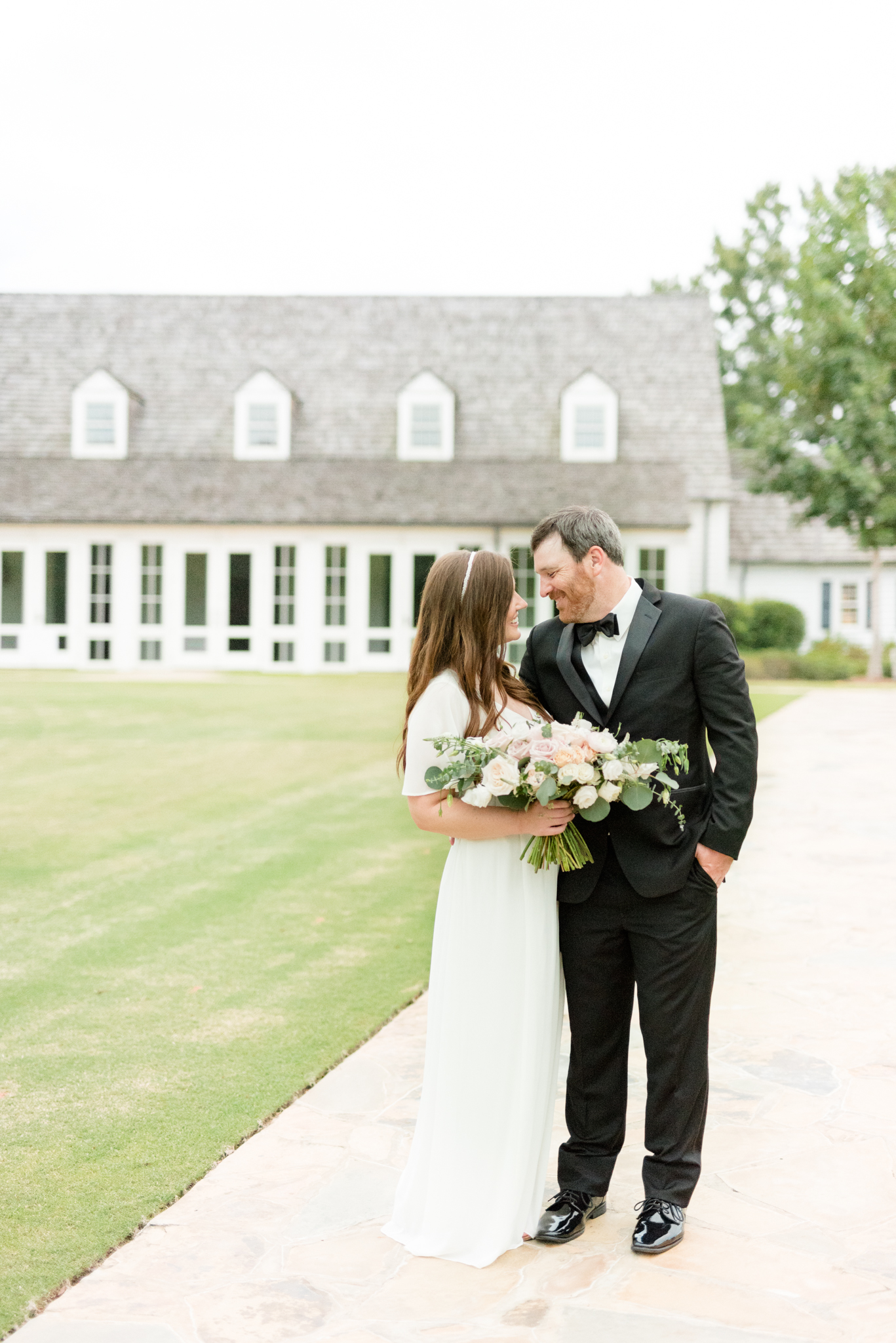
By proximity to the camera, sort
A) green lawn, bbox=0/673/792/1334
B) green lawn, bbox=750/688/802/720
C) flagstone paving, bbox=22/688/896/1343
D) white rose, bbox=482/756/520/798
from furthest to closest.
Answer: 1. green lawn, bbox=750/688/802/720
2. green lawn, bbox=0/673/792/1334
3. white rose, bbox=482/756/520/798
4. flagstone paving, bbox=22/688/896/1343

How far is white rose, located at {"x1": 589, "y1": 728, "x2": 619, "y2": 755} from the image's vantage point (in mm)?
3471

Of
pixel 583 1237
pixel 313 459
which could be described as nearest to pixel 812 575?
pixel 313 459

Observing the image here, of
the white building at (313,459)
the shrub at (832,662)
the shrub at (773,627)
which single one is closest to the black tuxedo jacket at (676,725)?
the white building at (313,459)

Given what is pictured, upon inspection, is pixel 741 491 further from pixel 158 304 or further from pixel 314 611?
pixel 158 304

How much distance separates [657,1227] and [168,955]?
3.89 m

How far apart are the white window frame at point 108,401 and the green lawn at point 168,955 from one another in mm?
17739

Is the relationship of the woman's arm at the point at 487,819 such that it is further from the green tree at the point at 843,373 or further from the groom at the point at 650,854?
the green tree at the point at 843,373

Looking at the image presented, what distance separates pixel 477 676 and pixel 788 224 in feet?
167

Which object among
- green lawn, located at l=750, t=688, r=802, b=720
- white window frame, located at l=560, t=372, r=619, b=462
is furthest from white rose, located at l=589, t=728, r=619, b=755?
white window frame, located at l=560, t=372, r=619, b=462

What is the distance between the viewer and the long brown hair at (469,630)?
3686 millimetres

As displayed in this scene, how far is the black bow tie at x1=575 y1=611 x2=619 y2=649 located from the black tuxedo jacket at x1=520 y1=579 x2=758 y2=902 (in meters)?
0.06

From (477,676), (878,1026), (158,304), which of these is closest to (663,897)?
(477,676)

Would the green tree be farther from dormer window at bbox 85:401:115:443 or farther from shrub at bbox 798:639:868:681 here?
dormer window at bbox 85:401:115:443

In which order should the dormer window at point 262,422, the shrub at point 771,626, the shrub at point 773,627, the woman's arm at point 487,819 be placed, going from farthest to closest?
the shrub at point 773,627
the shrub at point 771,626
the dormer window at point 262,422
the woman's arm at point 487,819
